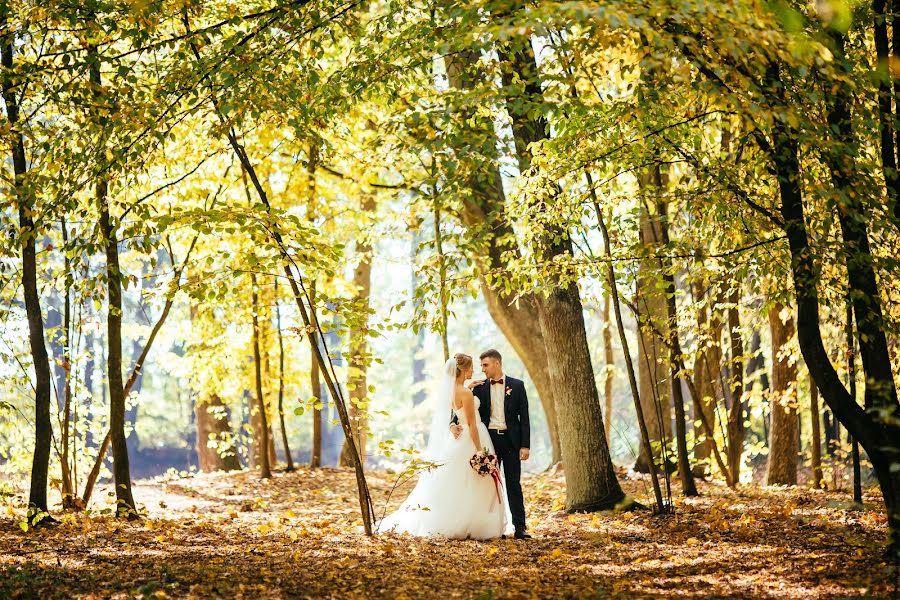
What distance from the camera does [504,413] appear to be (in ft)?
26.7

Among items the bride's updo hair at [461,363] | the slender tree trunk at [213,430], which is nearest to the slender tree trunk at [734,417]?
the bride's updo hair at [461,363]

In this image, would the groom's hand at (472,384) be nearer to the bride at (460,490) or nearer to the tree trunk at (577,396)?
the bride at (460,490)

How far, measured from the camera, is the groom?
26.4ft

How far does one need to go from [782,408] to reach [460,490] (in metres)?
4.98

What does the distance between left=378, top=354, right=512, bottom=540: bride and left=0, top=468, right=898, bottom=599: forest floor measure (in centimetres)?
28

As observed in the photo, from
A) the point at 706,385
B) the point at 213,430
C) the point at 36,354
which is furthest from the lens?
the point at 213,430

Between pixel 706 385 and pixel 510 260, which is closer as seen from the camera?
pixel 510 260

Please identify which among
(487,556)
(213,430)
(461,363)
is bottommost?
(487,556)

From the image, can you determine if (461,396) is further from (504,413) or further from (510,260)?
(510,260)

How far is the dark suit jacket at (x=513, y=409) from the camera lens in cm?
805

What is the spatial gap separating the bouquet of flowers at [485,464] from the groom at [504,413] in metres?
0.14

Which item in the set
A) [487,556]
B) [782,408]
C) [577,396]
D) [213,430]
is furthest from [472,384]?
[213,430]

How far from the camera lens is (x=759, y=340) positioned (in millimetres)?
17922

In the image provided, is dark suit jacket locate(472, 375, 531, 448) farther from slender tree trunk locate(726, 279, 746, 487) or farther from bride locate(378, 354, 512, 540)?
slender tree trunk locate(726, 279, 746, 487)
